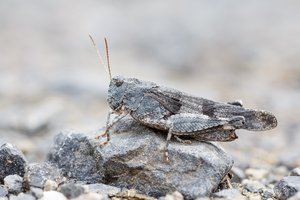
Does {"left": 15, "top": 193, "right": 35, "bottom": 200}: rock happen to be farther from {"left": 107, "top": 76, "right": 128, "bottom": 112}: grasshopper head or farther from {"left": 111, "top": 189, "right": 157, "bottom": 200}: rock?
{"left": 107, "top": 76, "right": 128, "bottom": 112}: grasshopper head

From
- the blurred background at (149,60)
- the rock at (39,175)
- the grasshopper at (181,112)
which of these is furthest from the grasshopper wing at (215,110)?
the blurred background at (149,60)

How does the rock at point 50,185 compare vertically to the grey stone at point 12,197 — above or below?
above

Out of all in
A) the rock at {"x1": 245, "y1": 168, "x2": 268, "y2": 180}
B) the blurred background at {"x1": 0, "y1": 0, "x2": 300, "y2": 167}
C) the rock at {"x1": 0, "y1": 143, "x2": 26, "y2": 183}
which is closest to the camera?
the rock at {"x1": 0, "y1": 143, "x2": 26, "y2": 183}

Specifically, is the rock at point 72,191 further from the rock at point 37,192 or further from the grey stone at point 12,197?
the grey stone at point 12,197

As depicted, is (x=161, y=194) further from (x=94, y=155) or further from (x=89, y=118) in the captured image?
(x=89, y=118)

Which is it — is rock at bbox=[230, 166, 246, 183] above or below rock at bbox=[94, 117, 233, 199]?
above

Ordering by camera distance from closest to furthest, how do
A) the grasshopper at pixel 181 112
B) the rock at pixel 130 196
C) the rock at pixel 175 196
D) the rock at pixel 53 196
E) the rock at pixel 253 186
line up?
1. the rock at pixel 53 196
2. the rock at pixel 175 196
3. the rock at pixel 130 196
4. the grasshopper at pixel 181 112
5. the rock at pixel 253 186

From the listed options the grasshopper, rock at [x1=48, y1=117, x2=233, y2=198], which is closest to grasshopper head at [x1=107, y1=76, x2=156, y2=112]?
the grasshopper
